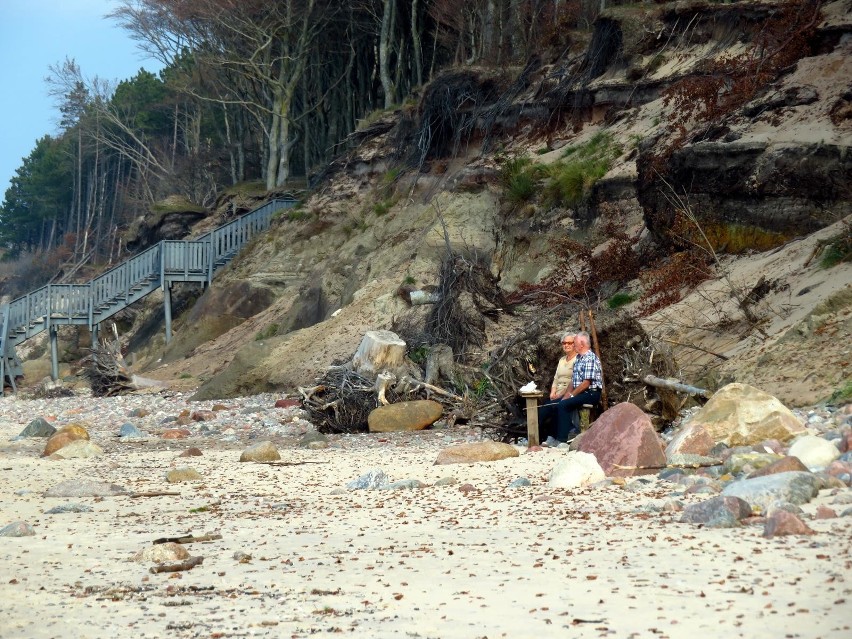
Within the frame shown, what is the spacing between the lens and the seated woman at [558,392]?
10.6 m

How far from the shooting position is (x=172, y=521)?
7.13 meters

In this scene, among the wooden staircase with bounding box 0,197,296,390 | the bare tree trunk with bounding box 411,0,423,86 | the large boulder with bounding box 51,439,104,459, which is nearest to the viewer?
the large boulder with bounding box 51,439,104,459

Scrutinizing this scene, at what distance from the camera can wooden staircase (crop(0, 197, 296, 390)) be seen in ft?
98.6

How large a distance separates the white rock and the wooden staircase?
25.4 m

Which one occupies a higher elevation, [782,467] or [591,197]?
[591,197]

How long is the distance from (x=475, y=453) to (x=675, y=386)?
2.19 metres

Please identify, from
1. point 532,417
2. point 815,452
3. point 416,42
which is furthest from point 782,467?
Answer: point 416,42

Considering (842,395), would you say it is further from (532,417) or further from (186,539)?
(186,539)

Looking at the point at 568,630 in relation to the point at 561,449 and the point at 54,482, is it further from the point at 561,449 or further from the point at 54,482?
the point at 54,482

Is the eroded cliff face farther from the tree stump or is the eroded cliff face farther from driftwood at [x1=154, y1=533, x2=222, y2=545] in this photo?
driftwood at [x1=154, y1=533, x2=222, y2=545]

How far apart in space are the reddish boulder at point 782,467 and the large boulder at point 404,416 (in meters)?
7.62

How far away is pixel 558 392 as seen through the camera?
10820 millimetres

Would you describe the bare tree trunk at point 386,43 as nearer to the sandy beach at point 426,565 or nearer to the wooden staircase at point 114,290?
the wooden staircase at point 114,290

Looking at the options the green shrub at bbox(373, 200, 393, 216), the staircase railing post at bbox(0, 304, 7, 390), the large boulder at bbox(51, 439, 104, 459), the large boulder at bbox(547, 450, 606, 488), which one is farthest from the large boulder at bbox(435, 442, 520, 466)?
the staircase railing post at bbox(0, 304, 7, 390)
